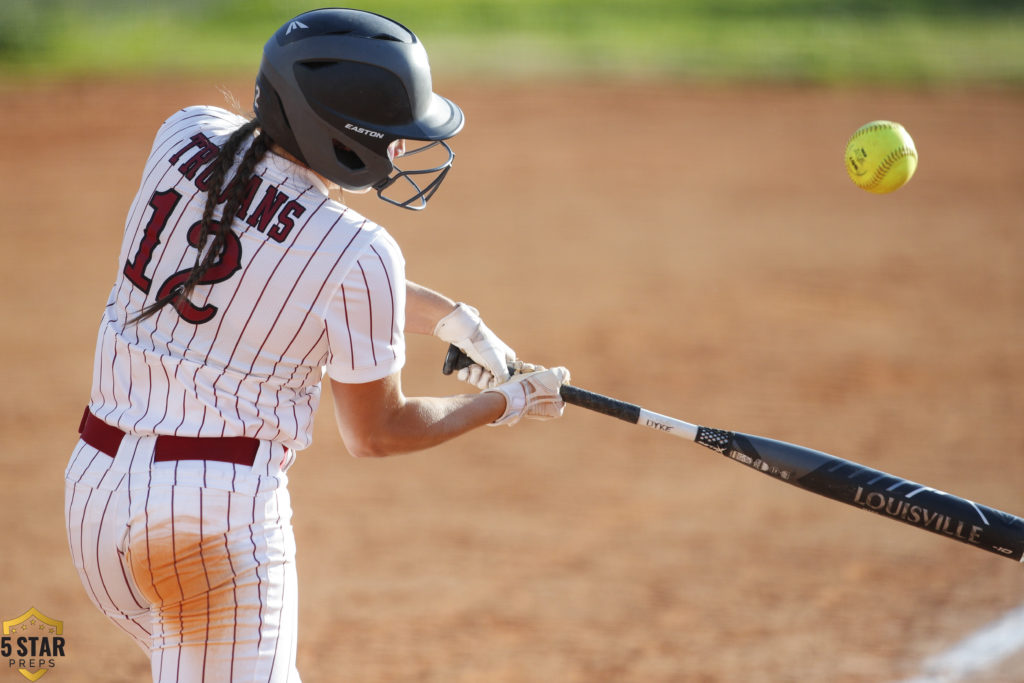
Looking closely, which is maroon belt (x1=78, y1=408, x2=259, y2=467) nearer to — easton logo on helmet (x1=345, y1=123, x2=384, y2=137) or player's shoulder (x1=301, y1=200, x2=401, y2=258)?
player's shoulder (x1=301, y1=200, x2=401, y2=258)

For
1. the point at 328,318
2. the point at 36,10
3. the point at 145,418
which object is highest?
the point at 36,10

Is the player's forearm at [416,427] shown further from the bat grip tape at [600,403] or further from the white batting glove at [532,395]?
the bat grip tape at [600,403]

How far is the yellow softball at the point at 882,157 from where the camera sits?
3752 millimetres

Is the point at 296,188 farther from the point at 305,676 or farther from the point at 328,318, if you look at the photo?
the point at 305,676

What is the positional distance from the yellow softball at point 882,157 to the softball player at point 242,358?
1.87 m

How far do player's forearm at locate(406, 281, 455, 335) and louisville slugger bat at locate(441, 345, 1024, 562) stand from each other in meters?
0.18

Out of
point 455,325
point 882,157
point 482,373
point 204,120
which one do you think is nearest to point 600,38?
point 882,157

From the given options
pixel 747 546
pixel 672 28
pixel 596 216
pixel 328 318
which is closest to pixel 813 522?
pixel 747 546

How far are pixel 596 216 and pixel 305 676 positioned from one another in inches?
352

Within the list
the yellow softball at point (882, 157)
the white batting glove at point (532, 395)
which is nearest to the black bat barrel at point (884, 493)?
the white batting glove at point (532, 395)

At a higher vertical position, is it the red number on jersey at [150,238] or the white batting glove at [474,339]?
the white batting glove at [474,339]

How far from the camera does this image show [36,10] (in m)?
21.2

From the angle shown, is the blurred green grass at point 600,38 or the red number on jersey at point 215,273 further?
the blurred green grass at point 600,38

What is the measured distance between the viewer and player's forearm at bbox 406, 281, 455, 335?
3.41 meters
